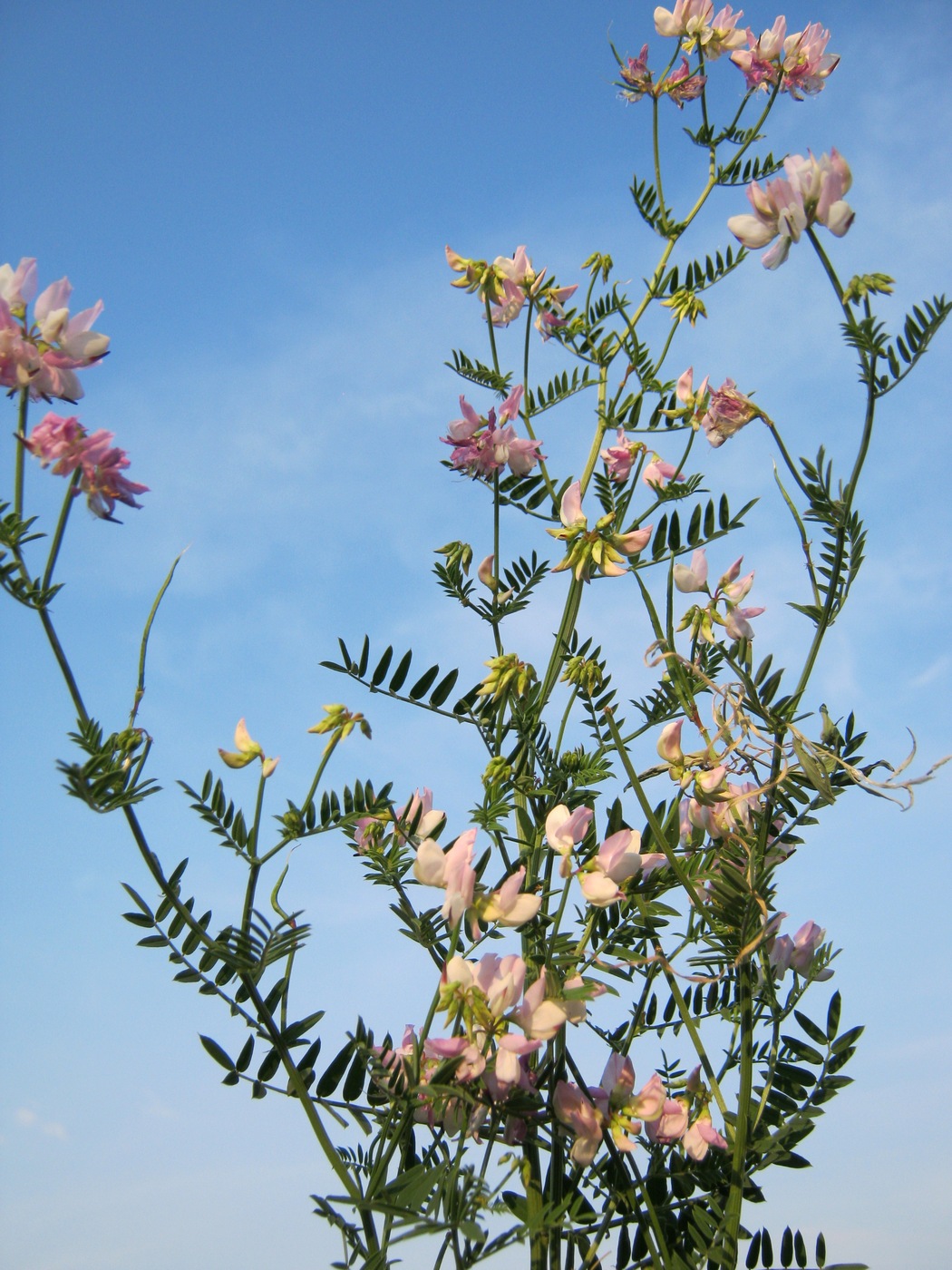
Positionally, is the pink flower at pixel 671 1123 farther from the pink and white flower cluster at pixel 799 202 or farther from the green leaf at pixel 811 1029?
the pink and white flower cluster at pixel 799 202

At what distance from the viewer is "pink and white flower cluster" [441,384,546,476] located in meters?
1.90

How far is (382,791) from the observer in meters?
1.43

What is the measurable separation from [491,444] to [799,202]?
0.64 meters

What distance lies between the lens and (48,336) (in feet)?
4.49

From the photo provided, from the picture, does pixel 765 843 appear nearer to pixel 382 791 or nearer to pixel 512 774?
pixel 512 774

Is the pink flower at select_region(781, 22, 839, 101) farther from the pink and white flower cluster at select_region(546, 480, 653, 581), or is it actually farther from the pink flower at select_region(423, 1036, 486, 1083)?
the pink flower at select_region(423, 1036, 486, 1083)

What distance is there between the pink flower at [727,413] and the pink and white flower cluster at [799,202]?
0.77 ft

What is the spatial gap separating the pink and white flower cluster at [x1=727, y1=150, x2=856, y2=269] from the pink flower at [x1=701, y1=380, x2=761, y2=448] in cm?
23

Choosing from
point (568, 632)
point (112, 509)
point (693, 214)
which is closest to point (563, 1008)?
point (568, 632)

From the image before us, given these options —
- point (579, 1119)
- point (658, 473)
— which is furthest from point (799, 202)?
Result: point (579, 1119)

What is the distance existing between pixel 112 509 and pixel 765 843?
102 centimetres

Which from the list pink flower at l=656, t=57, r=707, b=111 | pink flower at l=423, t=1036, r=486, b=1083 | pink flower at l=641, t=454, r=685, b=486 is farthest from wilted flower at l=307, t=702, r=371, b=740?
pink flower at l=656, t=57, r=707, b=111

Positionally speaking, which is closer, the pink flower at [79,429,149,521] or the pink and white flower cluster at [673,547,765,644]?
the pink flower at [79,429,149,521]

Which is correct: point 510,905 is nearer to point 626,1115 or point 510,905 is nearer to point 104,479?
point 626,1115
